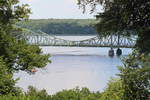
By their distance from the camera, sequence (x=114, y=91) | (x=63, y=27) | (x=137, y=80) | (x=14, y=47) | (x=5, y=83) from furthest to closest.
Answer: (x=63, y=27) < (x=14, y=47) < (x=5, y=83) < (x=114, y=91) < (x=137, y=80)

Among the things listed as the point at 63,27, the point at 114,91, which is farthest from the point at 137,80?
the point at 63,27

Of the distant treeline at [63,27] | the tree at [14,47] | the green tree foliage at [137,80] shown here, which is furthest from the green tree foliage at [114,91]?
the distant treeline at [63,27]

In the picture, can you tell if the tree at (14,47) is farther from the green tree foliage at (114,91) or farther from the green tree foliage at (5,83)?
the green tree foliage at (114,91)

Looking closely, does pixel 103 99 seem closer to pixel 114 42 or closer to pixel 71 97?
pixel 71 97

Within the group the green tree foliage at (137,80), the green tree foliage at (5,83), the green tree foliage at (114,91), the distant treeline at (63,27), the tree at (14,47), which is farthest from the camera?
the distant treeline at (63,27)

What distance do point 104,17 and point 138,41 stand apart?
1.08 m

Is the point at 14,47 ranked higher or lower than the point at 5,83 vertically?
higher

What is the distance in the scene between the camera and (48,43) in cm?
11644

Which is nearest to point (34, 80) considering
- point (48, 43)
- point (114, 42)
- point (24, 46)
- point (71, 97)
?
point (24, 46)

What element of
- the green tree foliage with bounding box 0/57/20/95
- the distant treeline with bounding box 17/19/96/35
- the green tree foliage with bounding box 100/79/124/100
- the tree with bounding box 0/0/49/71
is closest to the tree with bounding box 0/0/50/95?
the tree with bounding box 0/0/49/71

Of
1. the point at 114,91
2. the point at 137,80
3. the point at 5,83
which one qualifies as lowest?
the point at 5,83

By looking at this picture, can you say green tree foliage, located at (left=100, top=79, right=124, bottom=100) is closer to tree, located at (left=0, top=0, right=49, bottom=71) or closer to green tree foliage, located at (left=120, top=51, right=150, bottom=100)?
green tree foliage, located at (left=120, top=51, right=150, bottom=100)

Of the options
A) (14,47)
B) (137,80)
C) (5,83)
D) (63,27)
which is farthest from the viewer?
(63,27)

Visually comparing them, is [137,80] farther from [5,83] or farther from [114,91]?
[5,83]
